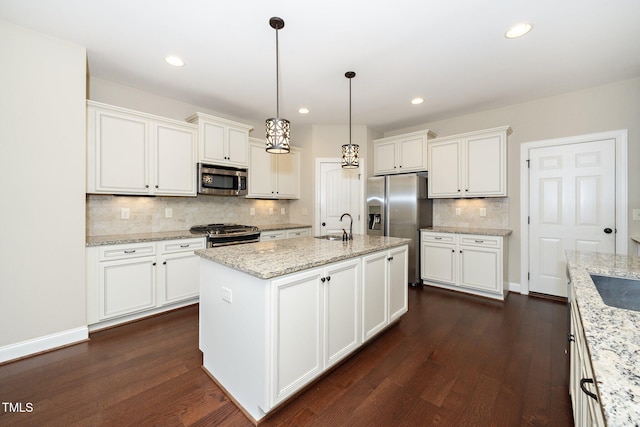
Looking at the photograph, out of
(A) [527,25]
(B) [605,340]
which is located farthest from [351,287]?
(A) [527,25]

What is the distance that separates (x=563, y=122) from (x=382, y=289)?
332cm

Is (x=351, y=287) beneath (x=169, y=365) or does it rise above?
above

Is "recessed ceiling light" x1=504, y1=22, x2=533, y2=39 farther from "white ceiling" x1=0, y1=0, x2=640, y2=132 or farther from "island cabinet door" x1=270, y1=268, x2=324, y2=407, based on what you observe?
"island cabinet door" x1=270, y1=268, x2=324, y2=407

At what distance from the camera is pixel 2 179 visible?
2.07 metres

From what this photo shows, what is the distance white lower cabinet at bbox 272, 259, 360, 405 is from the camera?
60.7 inches

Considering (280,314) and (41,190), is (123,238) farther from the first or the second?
(280,314)

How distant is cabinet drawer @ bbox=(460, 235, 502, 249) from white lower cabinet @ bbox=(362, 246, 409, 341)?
151 cm

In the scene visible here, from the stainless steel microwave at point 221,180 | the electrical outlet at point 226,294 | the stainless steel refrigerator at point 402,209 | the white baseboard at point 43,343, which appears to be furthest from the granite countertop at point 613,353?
the stainless steel microwave at point 221,180

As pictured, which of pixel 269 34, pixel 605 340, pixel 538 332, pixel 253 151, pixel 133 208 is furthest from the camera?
pixel 253 151

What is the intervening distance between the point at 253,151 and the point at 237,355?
10.3 ft

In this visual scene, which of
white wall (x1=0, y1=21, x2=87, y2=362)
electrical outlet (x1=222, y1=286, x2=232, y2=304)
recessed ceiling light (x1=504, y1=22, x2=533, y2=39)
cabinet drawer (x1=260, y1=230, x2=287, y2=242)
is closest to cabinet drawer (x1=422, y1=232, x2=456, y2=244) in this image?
cabinet drawer (x1=260, y1=230, x2=287, y2=242)

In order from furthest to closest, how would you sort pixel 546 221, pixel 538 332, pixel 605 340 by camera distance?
pixel 546 221, pixel 538 332, pixel 605 340

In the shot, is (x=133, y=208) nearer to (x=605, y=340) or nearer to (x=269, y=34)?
(x=269, y=34)

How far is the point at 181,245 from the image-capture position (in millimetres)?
3090
